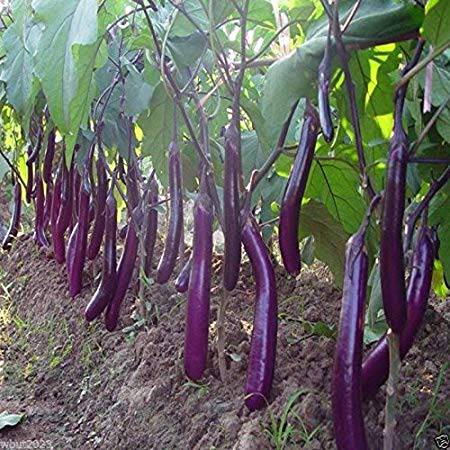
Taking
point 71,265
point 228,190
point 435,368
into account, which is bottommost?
point 435,368

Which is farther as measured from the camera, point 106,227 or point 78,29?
point 106,227

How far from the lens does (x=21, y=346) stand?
5.85 ft

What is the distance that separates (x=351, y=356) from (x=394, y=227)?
118 mm

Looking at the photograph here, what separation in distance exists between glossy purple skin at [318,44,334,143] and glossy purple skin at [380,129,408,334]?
63 millimetres

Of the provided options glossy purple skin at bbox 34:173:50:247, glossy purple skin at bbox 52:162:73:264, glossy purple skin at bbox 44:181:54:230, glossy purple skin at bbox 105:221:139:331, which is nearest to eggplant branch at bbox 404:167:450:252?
glossy purple skin at bbox 105:221:139:331

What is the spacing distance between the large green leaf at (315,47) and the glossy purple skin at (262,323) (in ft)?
0.51

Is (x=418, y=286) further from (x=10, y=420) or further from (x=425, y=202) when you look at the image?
(x=10, y=420)

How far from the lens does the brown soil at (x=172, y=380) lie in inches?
36.7

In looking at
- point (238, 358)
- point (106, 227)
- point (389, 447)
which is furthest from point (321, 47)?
point (106, 227)

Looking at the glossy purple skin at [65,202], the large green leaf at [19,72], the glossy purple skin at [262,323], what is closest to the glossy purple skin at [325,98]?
the glossy purple skin at [262,323]

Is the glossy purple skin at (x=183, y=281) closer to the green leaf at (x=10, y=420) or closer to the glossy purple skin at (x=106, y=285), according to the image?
the glossy purple skin at (x=106, y=285)

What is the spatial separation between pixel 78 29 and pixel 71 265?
32.5 inches

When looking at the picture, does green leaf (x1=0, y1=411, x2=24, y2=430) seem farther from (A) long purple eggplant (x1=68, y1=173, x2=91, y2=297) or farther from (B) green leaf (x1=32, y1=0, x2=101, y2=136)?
(B) green leaf (x1=32, y1=0, x2=101, y2=136)

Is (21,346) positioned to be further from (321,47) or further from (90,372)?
(321,47)
